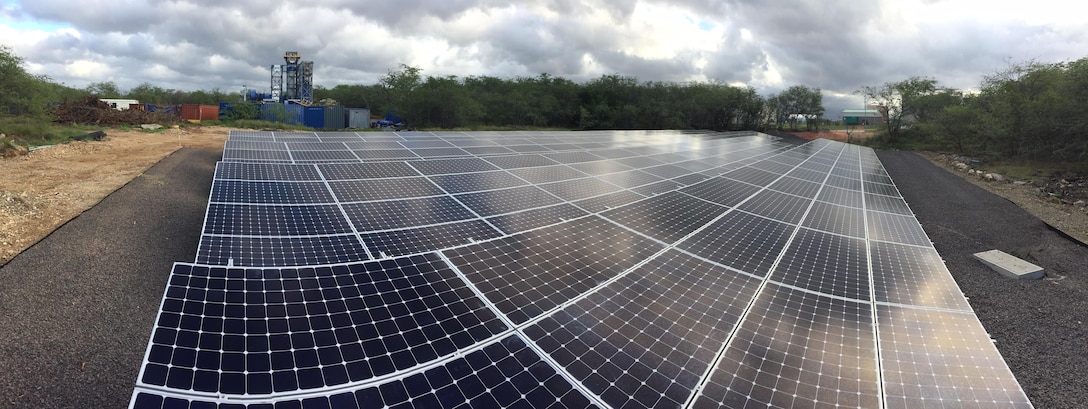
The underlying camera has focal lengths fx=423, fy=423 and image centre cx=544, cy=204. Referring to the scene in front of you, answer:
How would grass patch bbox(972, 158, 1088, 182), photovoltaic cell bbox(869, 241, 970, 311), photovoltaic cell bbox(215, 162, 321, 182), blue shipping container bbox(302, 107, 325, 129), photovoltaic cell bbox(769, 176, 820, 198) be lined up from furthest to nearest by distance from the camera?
blue shipping container bbox(302, 107, 325, 129), grass patch bbox(972, 158, 1088, 182), photovoltaic cell bbox(769, 176, 820, 198), photovoltaic cell bbox(215, 162, 321, 182), photovoltaic cell bbox(869, 241, 970, 311)

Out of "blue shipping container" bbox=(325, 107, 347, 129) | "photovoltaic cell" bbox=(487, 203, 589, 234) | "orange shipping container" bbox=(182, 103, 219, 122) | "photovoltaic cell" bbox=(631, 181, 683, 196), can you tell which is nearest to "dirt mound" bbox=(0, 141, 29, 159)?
"photovoltaic cell" bbox=(487, 203, 589, 234)

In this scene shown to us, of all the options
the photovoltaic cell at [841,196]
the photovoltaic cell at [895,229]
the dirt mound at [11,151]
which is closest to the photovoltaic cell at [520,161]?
the photovoltaic cell at [841,196]

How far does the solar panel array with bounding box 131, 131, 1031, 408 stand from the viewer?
4293 mm

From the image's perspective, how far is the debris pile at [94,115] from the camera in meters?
41.1

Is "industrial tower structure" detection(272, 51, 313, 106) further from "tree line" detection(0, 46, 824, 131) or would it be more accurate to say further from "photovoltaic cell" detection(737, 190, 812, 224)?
"photovoltaic cell" detection(737, 190, 812, 224)

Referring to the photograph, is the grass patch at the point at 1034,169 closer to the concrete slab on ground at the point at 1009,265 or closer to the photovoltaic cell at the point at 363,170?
the concrete slab on ground at the point at 1009,265

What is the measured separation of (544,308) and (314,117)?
7111 cm

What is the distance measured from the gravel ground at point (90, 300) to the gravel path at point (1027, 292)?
43.4 feet

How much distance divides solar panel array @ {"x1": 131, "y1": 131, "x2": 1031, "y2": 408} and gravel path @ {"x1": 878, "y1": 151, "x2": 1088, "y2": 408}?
1.16m

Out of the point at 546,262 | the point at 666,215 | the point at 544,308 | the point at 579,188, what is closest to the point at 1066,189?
the point at 666,215

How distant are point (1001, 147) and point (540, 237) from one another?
4910cm

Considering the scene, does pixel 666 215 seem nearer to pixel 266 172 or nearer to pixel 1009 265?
pixel 1009 265

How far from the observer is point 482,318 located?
17.8 feet

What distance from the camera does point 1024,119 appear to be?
3259 centimetres
